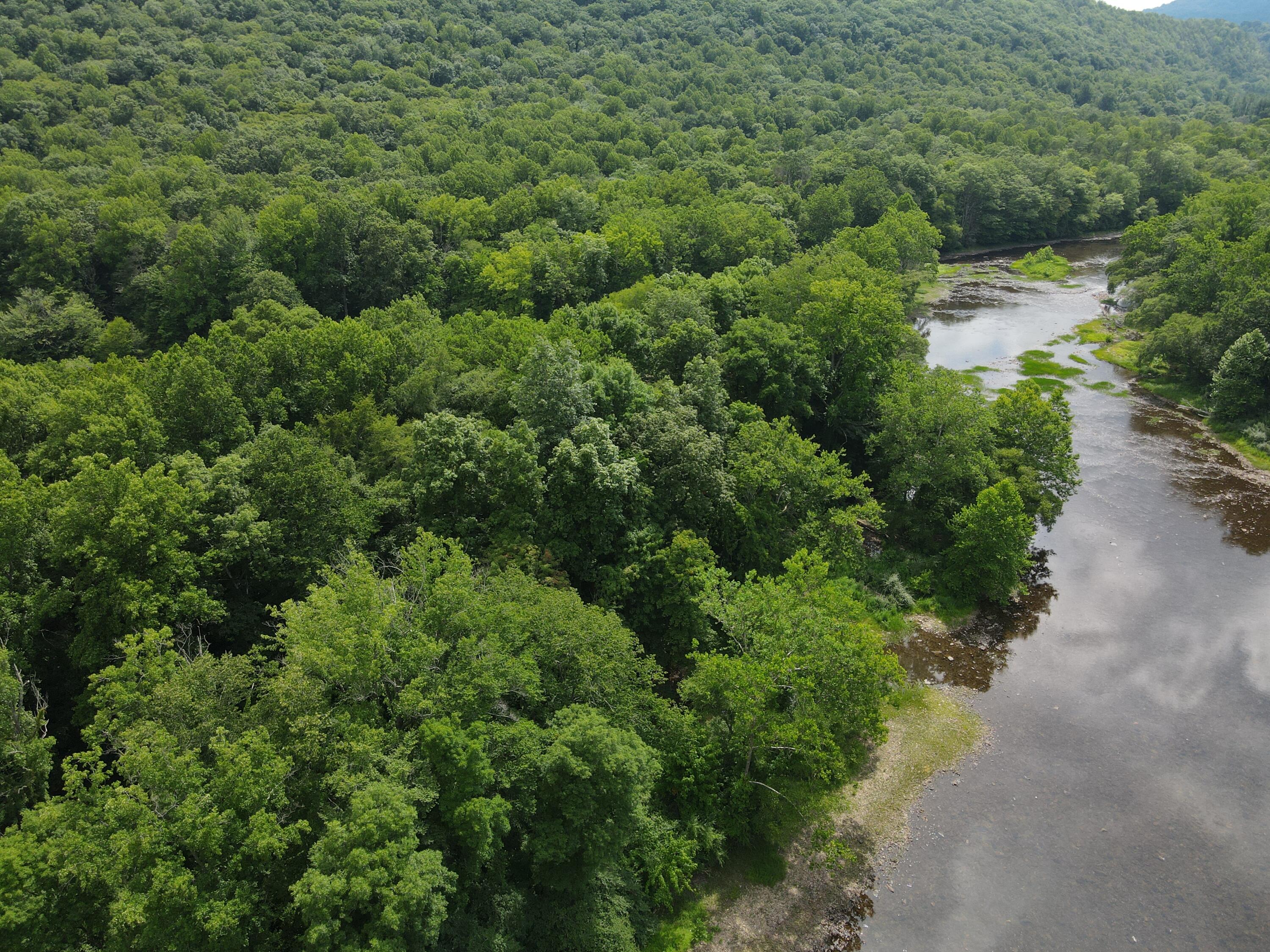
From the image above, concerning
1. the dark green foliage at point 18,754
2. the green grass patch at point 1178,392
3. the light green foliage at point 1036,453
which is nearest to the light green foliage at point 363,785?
the dark green foliage at point 18,754

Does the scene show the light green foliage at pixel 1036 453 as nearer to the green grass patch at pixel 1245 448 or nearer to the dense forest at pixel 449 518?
the dense forest at pixel 449 518

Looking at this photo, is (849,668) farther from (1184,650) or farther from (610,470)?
(1184,650)

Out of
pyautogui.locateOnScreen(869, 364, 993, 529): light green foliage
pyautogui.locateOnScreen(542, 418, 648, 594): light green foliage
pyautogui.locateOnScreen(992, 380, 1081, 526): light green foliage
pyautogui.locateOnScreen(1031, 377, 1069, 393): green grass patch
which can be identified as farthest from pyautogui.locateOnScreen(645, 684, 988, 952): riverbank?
pyautogui.locateOnScreen(1031, 377, 1069, 393): green grass patch

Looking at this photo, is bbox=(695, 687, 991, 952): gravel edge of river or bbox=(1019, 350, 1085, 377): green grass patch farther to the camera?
bbox=(1019, 350, 1085, 377): green grass patch

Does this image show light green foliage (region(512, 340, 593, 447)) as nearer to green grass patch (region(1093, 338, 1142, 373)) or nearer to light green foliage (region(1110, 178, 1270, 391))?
light green foliage (region(1110, 178, 1270, 391))

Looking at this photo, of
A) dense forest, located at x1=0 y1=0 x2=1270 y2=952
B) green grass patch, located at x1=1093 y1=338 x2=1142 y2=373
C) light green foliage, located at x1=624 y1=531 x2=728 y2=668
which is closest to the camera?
dense forest, located at x1=0 y1=0 x2=1270 y2=952

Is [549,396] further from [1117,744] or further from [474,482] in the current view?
[1117,744]

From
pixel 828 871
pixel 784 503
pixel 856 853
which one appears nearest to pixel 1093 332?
pixel 784 503
